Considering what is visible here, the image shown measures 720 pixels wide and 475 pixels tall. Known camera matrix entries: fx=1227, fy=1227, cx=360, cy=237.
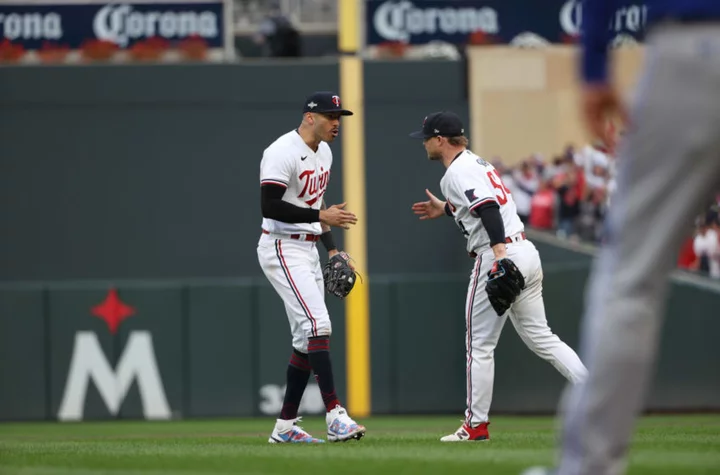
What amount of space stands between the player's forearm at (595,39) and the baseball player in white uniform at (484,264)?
3.95 metres

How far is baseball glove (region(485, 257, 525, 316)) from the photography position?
23.6 ft

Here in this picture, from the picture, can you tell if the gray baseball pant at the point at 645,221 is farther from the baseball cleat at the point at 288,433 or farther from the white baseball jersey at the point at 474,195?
the baseball cleat at the point at 288,433

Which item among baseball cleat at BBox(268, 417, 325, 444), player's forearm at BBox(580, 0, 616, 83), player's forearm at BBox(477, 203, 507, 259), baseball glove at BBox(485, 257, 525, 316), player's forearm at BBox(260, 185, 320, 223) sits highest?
player's forearm at BBox(580, 0, 616, 83)

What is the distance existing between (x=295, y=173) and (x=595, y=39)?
4395 millimetres

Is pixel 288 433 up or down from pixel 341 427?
down

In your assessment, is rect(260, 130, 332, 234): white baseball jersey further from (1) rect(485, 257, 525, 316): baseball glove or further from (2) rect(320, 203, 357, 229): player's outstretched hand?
(1) rect(485, 257, 525, 316): baseball glove

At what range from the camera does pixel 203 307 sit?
595 inches

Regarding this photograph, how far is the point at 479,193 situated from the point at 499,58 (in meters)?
10.4

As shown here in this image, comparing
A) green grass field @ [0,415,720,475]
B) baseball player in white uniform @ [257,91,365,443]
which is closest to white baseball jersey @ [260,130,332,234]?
baseball player in white uniform @ [257,91,365,443]

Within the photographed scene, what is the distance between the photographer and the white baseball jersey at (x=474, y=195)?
739 cm

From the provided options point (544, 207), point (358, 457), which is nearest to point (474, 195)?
point (358, 457)

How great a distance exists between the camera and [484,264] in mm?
7625

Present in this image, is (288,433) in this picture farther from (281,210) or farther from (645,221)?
(645,221)

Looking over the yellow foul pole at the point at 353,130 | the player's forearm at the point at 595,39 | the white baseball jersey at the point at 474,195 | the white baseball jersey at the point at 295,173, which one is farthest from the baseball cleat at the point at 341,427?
the yellow foul pole at the point at 353,130
